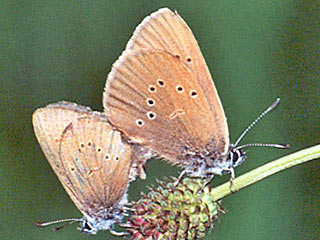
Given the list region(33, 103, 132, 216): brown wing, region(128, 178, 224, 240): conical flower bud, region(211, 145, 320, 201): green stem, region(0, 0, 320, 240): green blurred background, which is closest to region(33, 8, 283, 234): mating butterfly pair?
region(33, 103, 132, 216): brown wing

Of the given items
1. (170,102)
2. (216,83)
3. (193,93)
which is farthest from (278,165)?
(216,83)

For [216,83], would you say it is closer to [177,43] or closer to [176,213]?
[177,43]

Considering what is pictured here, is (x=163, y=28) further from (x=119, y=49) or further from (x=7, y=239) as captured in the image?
(x=7, y=239)

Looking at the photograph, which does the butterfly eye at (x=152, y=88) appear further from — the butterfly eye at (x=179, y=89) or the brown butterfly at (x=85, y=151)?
the brown butterfly at (x=85, y=151)

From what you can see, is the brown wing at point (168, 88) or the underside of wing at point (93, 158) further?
the underside of wing at point (93, 158)

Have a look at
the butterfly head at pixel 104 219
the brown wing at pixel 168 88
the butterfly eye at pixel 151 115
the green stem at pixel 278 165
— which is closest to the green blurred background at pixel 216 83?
the butterfly head at pixel 104 219

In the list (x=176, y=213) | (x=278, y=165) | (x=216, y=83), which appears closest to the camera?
(x=278, y=165)

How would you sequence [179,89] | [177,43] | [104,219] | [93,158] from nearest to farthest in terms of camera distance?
[177,43] < [179,89] < [93,158] < [104,219]

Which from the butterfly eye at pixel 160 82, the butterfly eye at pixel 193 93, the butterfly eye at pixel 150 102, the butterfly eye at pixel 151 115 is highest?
the butterfly eye at pixel 160 82
